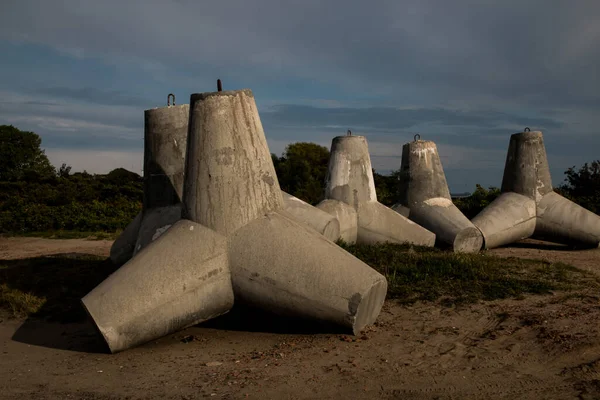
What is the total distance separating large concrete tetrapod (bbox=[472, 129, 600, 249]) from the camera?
10914 millimetres

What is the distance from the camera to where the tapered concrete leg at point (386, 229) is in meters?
10.2

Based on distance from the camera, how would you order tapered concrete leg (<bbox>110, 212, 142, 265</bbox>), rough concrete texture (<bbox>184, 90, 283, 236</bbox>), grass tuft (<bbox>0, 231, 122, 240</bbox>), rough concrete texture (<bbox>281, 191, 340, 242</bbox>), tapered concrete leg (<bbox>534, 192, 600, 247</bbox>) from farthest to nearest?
grass tuft (<bbox>0, 231, 122, 240</bbox>)
tapered concrete leg (<bbox>534, 192, 600, 247</bbox>)
rough concrete texture (<bbox>281, 191, 340, 242</bbox>)
tapered concrete leg (<bbox>110, 212, 142, 265</bbox>)
rough concrete texture (<bbox>184, 90, 283, 236</bbox>)

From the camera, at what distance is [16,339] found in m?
5.92

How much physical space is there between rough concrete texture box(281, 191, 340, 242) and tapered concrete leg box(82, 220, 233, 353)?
3.39 metres

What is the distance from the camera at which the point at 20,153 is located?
3225 centimetres

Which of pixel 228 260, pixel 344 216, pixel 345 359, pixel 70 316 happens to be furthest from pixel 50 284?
pixel 344 216

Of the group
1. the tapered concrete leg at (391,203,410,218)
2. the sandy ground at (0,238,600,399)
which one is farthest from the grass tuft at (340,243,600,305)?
the tapered concrete leg at (391,203,410,218)

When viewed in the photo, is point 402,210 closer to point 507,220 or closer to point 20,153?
point 507,220

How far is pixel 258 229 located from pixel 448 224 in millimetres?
5690

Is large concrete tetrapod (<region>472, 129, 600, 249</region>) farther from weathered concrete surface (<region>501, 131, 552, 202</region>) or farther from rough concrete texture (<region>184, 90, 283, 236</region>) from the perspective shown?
rough concrete texture (<region>184, 90, 283, 236</region>)

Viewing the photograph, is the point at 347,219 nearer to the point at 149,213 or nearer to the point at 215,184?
the point at 149,213

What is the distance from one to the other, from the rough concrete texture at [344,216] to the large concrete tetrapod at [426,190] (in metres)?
1.53

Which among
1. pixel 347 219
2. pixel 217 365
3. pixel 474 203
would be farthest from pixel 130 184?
pixel 217 365

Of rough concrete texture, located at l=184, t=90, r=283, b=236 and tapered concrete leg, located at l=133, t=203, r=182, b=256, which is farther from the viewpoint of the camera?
tapered concrete leg, located at l=133, t=203, r=182, b=256
